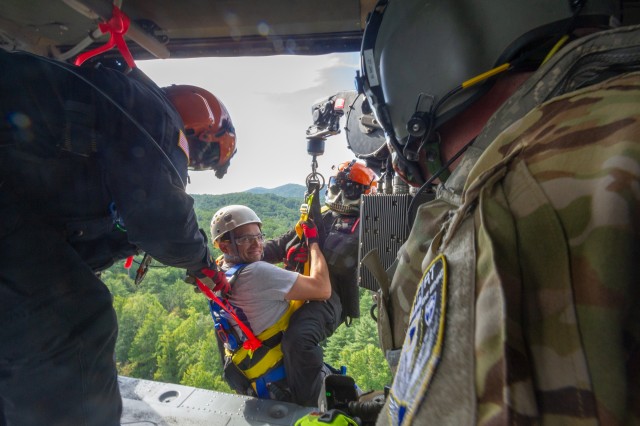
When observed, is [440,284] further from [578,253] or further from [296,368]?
[296,368]

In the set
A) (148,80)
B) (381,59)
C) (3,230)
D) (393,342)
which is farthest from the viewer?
(148,80)

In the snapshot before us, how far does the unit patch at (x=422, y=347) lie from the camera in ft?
1.50

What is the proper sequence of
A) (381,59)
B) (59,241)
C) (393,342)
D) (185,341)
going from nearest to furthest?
(393,342) → (381,59) → (59,241) → (185,341)

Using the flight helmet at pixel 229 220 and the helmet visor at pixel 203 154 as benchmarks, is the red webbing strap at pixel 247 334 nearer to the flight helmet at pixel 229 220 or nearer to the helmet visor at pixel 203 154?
the flight helmet at pixel 229 220

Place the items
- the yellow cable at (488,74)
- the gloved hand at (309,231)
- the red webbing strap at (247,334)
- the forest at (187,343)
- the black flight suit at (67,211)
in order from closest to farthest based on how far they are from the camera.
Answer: the yellow cable at (488,74) < the black flight suit at (67,211) < the red webbing strap at (247,334) < the gloved hand at (309,231) < the forest at (187,343)

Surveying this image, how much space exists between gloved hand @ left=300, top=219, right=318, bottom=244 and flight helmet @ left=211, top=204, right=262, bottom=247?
48cm

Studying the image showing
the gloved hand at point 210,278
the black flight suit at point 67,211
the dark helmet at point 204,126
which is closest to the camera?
the black flight suit at point 67,211

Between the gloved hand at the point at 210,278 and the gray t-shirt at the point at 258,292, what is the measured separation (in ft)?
0.73

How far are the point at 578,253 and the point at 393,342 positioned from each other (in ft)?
2.12

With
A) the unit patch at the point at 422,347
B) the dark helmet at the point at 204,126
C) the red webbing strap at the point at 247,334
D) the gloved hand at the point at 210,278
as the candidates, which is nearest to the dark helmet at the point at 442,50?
the unit patch at the point at 422,347

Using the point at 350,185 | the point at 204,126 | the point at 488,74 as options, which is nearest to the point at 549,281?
the point at 488,74

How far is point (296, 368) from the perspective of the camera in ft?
9.58

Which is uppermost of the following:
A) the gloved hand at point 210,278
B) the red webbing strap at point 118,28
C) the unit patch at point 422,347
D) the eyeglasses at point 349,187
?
the red webbing strap at point 118,28

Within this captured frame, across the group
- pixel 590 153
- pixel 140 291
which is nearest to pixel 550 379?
pixel 590 153
